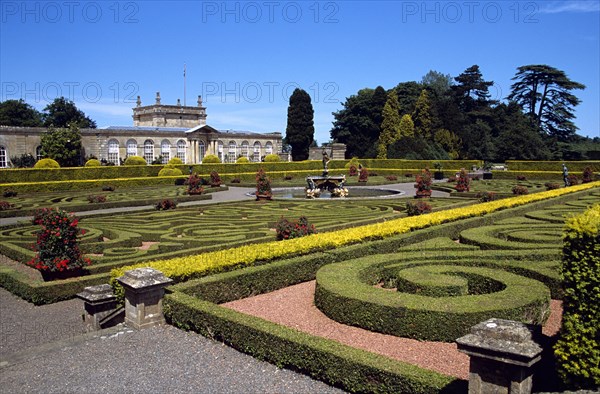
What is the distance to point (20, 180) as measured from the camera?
109ft

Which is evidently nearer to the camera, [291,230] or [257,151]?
[291,230]

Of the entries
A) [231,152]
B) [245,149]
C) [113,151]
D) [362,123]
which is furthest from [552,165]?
[113,151]

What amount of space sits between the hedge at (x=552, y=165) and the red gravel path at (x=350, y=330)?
39.9 m

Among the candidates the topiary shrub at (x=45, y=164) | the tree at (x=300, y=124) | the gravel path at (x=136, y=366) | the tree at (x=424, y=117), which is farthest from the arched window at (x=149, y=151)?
the gravel path at (x=136, y=366)

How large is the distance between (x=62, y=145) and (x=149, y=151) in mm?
10897

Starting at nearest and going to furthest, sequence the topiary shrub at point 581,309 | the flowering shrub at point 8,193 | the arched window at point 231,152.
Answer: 1. the topiary shrub at point 581,309
2. the flowering shrub at point 8,193
3. the arched window at point 231,152

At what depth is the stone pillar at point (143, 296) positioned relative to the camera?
7.68 meters

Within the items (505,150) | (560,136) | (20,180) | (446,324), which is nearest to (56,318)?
(446,324)

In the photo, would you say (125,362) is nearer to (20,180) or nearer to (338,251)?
(338,251)

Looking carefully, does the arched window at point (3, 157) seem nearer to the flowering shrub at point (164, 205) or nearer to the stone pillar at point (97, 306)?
the flowering shrub at point (164, 205)

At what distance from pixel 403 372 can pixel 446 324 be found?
2.06 m

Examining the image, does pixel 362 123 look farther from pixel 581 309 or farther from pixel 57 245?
pixel 581 309

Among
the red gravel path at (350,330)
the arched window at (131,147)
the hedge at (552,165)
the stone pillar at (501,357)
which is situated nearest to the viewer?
the stone pillar at (501,357)

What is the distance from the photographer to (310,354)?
581 cm
